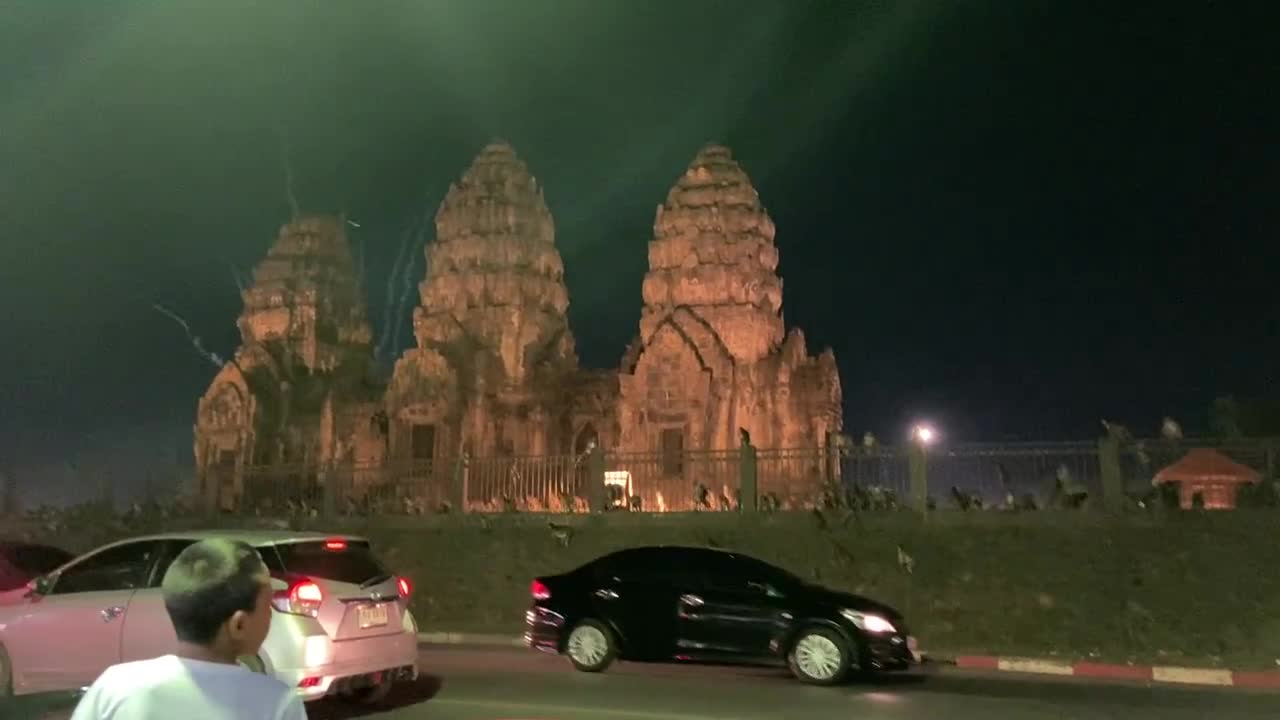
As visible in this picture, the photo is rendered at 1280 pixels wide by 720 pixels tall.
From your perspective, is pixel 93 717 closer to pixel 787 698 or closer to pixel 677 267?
pixel 787 698

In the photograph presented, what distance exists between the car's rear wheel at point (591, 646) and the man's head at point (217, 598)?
9.19 m

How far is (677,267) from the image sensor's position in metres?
35.4

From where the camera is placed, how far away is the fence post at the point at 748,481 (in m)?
17.5

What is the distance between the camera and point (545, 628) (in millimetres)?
11930

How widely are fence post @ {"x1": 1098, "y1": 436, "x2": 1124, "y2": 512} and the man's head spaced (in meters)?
14.4

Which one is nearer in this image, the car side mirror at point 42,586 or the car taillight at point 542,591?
the car side mirror at point 42,586

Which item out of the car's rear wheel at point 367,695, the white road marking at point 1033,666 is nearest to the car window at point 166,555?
the car's rear wheel at point 367,695

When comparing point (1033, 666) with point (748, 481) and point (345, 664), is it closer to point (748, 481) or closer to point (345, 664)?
point (748, 481)

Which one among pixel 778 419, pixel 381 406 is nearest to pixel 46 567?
pixel 778 419

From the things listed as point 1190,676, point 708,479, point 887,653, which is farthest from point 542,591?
point 708,479

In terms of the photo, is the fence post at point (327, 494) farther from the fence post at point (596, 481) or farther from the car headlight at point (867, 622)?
the car headlight at point (867, 622)

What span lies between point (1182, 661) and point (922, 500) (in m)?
4.19

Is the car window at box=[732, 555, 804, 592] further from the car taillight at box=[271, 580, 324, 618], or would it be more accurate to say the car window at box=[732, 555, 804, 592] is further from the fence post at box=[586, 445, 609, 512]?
the fence post at box=[586, 445, 609, 512]

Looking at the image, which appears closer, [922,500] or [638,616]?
[638,616]
